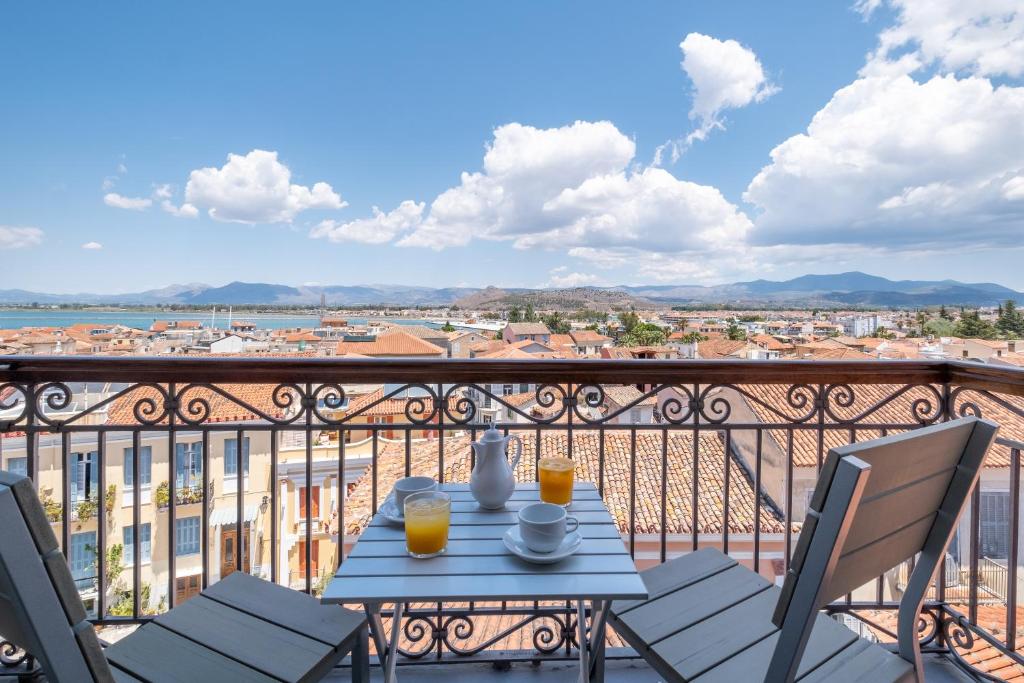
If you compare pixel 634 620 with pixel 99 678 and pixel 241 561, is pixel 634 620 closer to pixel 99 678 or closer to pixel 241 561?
pixel 99 678

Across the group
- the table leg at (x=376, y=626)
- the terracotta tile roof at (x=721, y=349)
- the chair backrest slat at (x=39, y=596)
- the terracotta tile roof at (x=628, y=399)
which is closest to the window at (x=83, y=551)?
the terracotta tile roof at (x=628, y=399)

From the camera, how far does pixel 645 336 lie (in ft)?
58.8

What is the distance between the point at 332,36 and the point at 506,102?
7.97m

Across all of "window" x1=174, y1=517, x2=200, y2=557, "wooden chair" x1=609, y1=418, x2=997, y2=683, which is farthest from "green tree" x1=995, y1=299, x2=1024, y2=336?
"window" x1=174, y1=517, x2=200, y2=557

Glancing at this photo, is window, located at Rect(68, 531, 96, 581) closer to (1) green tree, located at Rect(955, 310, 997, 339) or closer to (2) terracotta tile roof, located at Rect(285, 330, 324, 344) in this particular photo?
(2) terracotta tile roof, located at Rect(285, 330, 324, 344)

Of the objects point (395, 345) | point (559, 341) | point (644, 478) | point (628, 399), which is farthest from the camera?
point (559, 341)

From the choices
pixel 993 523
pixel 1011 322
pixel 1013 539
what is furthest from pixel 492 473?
pixel 993 523

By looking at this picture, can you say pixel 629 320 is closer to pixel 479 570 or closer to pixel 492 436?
pixel 492 436

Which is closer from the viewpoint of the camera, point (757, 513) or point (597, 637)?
point (597, 637)

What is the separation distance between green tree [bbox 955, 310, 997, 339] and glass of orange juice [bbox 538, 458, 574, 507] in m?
7.83

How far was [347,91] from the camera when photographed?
19.5 metres

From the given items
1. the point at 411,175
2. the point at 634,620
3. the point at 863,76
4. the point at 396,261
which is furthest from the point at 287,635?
the point at 396,261

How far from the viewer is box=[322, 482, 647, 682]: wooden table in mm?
1001

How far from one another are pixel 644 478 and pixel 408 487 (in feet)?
30.6
